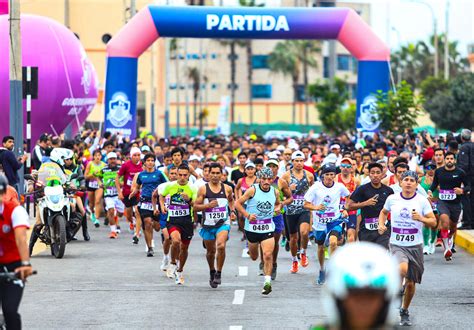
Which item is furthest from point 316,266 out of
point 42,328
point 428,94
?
point 428,94

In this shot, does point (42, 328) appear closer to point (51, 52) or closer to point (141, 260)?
point (141, 260)

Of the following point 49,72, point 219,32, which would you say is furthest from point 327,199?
point 219,32

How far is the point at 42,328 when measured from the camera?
12055 millimetres

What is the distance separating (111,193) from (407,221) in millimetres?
12394

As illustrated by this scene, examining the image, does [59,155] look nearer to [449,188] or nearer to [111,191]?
[111,191]

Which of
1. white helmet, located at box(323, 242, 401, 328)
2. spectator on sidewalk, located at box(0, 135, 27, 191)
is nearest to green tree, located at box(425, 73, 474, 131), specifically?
spectator on sidewalk, located at box(0, 135, 27, 191)

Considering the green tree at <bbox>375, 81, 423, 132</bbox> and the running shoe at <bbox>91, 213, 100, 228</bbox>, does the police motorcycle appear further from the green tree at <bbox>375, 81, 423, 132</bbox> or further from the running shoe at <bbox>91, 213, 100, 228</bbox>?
the green tree at <bbox>375, 81, 423, 132</bbox>

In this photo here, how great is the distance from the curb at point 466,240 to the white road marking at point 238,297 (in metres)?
7.08

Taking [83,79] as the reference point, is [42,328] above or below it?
below

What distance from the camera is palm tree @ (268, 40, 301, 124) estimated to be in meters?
111

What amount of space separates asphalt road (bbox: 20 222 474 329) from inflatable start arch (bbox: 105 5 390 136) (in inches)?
613

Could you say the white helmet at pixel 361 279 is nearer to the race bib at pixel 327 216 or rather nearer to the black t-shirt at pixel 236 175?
the race bib at pixel 327 216

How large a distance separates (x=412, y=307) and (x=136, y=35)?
22381 mm

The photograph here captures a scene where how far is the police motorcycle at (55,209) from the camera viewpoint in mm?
19266
